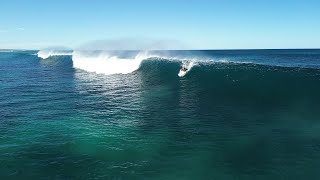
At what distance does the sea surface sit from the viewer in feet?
51.4

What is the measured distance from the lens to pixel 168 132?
855 inches

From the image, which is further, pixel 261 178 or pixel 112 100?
pixel 112 100

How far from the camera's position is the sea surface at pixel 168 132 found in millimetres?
15656

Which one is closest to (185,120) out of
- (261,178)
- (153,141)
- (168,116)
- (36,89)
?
(168,116)

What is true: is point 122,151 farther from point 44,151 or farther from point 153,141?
point 44,151

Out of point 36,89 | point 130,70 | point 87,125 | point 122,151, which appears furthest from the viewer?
point 130,70

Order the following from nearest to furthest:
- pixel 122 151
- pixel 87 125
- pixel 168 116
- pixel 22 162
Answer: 1. pixel 22 162
2. pixel 122 151
3. pixel 87 125
4. pixel 168 116

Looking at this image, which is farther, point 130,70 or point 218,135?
point 130,70

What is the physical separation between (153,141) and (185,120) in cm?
562

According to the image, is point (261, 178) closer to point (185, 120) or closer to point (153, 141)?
point (153, 141)

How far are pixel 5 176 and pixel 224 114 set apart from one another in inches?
671

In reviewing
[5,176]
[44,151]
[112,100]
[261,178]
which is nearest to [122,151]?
[44,151]

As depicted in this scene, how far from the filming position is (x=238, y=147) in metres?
18.4

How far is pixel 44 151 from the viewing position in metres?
18.2
